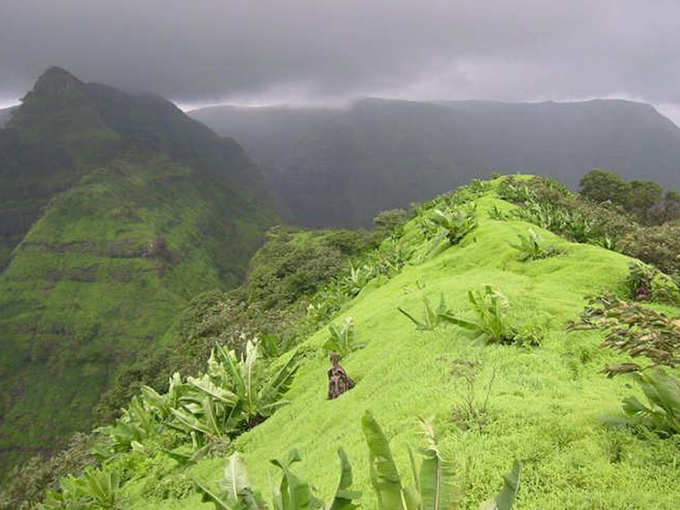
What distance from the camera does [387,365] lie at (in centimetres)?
541

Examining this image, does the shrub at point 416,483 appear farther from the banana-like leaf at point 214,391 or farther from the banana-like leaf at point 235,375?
the banana-like leaf at point 235,375

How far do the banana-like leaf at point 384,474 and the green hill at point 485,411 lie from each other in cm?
53

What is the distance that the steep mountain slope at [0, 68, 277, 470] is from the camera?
249ft

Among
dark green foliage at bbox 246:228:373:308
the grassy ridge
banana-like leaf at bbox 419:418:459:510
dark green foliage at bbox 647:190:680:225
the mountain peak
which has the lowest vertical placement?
the grassy ridge

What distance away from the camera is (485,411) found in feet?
11.3

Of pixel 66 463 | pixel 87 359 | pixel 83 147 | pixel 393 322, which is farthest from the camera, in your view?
pixel 83 147

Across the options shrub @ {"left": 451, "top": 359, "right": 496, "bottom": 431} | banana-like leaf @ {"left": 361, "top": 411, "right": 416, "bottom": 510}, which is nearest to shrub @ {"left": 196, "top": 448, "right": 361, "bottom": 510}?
banana-like leaf @ {"left": 361, "top": 411, "right": 416, "bottom": 510}

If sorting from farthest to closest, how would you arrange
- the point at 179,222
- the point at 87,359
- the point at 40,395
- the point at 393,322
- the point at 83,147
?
1. the point at 83,147
2. the point at 179,222
3. the point at 87,359
4. the point at 40,395
5. the point at 393,322

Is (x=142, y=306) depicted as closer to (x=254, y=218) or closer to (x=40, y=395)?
(x=40, y=395)

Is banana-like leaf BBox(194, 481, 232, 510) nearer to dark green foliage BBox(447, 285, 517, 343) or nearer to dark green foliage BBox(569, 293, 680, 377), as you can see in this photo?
dark green foliage BBox(569, 293, 680, 377)

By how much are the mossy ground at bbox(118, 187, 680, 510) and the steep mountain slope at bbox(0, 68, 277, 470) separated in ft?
154

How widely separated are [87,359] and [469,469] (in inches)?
3574

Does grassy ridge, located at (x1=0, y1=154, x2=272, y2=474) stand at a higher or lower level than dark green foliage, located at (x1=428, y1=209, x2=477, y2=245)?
lower

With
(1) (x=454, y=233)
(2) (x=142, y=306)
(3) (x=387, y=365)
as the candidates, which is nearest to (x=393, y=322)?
(3) (x=387, y=365)
